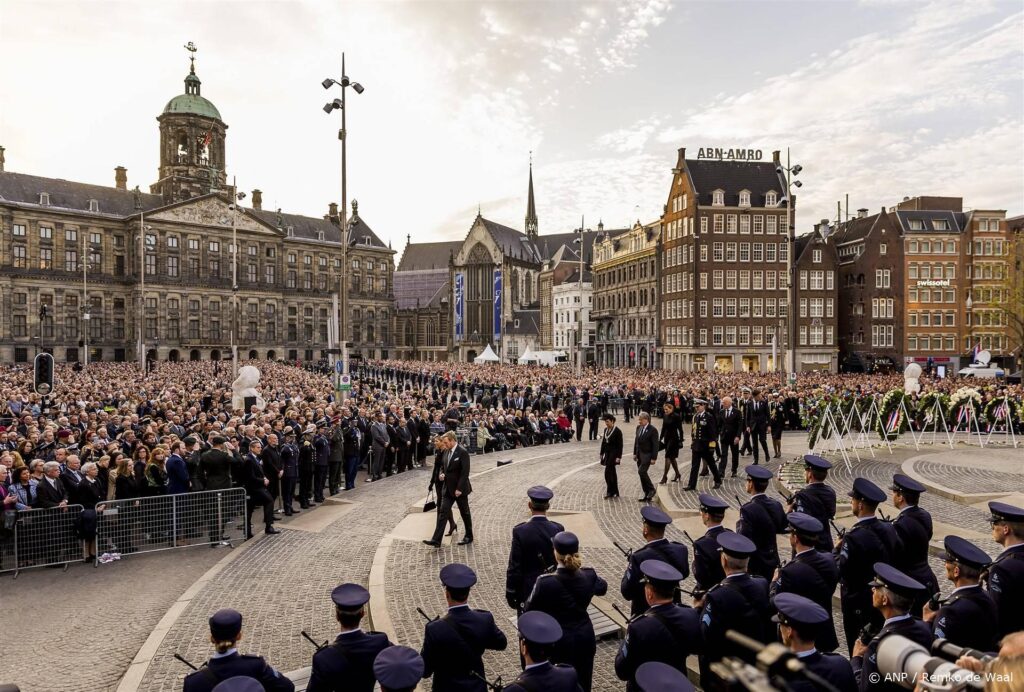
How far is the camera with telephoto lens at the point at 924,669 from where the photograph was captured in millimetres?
2357

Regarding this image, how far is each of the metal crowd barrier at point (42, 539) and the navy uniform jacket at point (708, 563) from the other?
31.1 ft

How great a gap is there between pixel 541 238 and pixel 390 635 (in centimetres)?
11927

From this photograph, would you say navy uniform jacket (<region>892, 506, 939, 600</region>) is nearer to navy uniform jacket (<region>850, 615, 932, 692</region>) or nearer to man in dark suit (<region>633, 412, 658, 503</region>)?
navy uniform jacket (<region>850, 615, 932, 692</region>)

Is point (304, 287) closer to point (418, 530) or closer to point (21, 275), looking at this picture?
point (21, 275)

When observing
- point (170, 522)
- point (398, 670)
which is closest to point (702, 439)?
point (170, 522)

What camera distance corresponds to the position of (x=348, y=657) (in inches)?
157

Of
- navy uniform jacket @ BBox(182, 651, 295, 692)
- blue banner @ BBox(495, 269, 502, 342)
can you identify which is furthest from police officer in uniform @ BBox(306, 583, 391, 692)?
blue banner @ BBox(495, 269, 502, 342)

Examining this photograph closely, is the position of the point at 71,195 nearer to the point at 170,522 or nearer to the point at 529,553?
the point at 170,522

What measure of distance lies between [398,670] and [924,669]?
8.42ft

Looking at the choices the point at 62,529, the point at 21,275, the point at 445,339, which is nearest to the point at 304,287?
the point at 445,339

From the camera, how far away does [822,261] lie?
60.3m

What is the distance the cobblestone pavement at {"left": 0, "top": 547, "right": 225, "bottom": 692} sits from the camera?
6.38 metres

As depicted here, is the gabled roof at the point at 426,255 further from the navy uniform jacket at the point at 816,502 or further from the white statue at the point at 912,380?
the navy uniform jacket at the point at 816,502

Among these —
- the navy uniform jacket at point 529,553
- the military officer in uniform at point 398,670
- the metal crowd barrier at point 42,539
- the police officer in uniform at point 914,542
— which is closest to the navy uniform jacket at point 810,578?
the police officer in uniform at point 914,542
